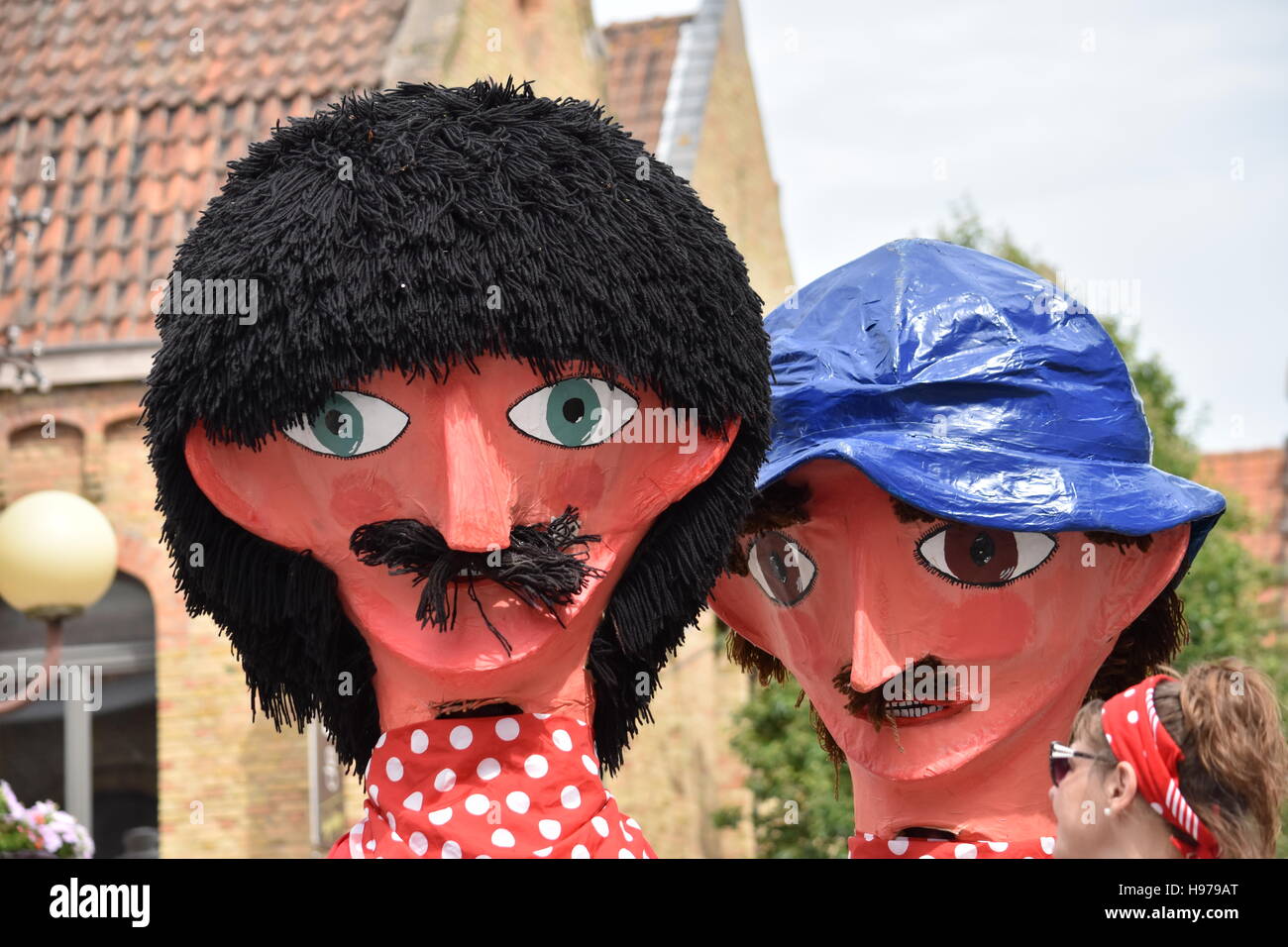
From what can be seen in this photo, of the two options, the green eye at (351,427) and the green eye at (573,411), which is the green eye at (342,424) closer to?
the green eye at (351,427)

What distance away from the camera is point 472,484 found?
283 cm

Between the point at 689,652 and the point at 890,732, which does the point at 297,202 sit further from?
the point at 689,652

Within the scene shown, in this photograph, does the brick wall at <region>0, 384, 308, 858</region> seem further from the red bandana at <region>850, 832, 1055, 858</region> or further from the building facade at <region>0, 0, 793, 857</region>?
the red bandana at <region>850, 832, 1055, 858</region>

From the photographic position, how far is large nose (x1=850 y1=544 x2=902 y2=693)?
10.9 ft

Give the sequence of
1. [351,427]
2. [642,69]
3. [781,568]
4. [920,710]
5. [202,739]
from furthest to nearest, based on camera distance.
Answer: [642,69], [202,739], [781,568], [920,710], [351,427]

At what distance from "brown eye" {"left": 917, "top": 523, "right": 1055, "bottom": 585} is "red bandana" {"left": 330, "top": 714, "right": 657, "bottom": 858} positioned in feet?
2.67

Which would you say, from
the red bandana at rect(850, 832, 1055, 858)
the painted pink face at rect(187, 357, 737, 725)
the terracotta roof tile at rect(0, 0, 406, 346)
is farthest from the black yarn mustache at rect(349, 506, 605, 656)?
the terracotta roof tile at rect(0, 0, 406, 346)

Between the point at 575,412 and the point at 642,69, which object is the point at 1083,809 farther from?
the point at 642,69

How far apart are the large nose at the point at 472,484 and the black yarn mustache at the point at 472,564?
34mm

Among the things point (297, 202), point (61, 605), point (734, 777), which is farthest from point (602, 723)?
point (734, 777)

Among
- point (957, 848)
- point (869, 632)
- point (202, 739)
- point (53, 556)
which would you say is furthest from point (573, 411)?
point (202, 739)

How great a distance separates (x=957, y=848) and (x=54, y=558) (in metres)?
4.29

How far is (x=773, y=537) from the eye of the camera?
3.67 meters

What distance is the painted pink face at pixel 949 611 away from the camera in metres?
3.46
